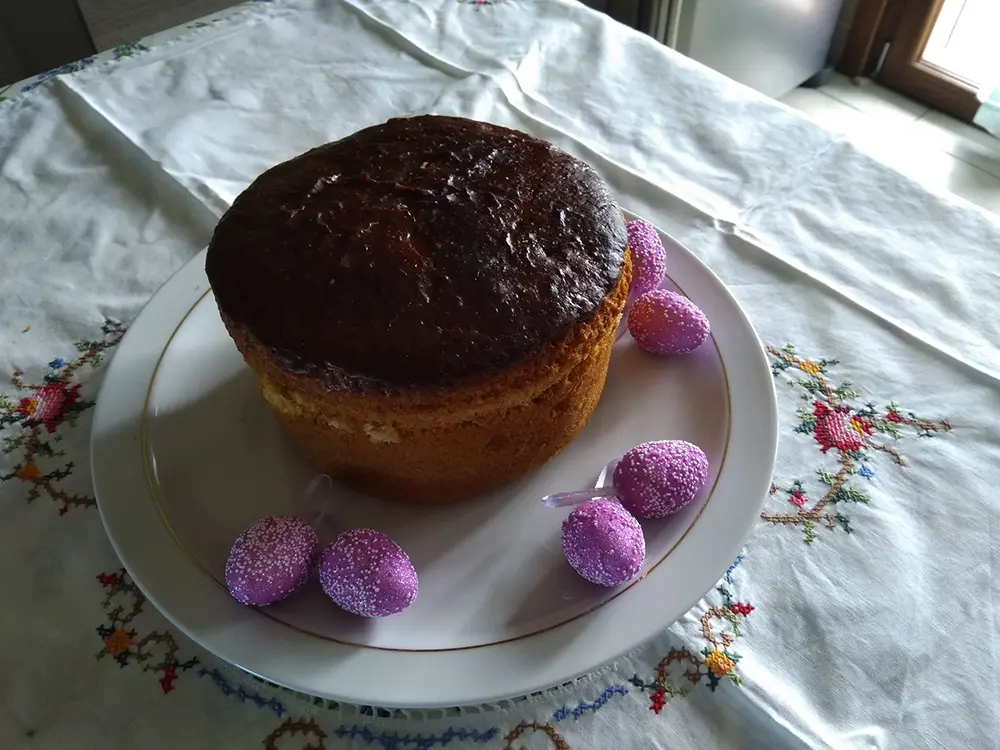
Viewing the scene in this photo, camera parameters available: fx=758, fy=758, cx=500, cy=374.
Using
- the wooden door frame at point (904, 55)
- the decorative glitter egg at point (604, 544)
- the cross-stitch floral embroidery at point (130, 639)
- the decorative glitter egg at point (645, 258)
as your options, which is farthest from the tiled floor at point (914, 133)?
the cross-stitch floral embroidery at point (130, 639)

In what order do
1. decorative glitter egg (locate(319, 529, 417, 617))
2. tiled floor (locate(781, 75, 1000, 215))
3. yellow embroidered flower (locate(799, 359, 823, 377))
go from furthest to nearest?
tiled floor (locate(781, 75, 1000, 215)), yellow embroidered flower (locate(799, 359, 823, 377)), decorative glitter egg (locate(319, 529, 417, 617))

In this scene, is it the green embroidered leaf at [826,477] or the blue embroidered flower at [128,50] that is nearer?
the green embroidered leaf at [826,477]

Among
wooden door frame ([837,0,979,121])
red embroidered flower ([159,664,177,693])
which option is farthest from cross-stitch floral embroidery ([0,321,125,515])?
wooden door frame ([837,0,979,121])

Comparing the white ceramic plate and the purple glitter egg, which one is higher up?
the purple glitter egg

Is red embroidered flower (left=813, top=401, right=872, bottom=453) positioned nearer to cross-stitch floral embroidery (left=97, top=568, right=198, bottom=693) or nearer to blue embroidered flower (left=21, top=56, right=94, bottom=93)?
cross-stitch floral embroidery (left=97, top=568, right=198, bottom=693)

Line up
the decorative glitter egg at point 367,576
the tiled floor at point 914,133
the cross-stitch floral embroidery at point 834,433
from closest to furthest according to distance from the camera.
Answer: the decorative glitter egg at point 367,576
the cross-stitch floral embroidery at point 834,433
the tiled floor at point 914,133

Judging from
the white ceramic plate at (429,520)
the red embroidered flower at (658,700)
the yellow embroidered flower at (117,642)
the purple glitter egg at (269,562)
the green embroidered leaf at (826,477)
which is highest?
the purple glitter egg at (269,562)

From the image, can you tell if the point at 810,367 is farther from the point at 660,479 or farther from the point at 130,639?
the point at 130,639

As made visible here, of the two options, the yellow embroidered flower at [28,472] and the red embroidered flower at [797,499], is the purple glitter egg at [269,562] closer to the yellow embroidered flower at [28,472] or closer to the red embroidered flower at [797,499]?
the yellow embroidered flower at [28,472]
